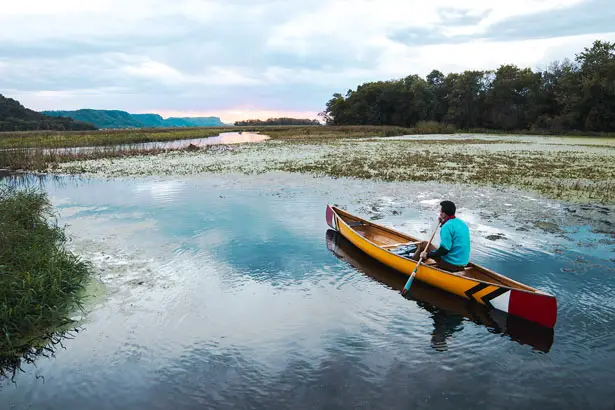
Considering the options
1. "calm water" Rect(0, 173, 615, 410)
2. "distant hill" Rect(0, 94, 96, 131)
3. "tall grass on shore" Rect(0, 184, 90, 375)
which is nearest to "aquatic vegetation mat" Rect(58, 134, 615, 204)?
"calm water" Rect(0, 173, 615, 410)

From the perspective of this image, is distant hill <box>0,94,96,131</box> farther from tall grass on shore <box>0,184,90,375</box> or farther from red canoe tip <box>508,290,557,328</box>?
red canoe tip <box>508,290,557,328</box>

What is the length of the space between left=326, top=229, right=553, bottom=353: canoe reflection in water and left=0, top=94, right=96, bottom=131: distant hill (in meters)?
79.2

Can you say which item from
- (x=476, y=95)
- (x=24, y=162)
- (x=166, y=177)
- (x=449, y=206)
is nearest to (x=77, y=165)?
(x=24, y=162)

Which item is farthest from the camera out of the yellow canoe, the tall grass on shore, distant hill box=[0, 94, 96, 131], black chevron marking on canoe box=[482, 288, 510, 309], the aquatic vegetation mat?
distant hill box=[0, 94, 96, 131]

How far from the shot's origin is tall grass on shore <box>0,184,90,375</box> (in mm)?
5934

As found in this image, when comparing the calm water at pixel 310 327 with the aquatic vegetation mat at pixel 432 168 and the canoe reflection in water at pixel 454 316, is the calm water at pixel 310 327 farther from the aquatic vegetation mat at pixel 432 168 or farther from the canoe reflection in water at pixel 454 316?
the aquatic vegetation mat at pixel 432 168

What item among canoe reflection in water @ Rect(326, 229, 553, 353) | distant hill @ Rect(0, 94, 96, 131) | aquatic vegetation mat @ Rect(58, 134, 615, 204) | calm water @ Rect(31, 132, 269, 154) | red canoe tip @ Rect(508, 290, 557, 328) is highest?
distant hill @ Rect(0, 94, 96, 131)

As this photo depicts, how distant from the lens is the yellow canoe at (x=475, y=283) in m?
6.31

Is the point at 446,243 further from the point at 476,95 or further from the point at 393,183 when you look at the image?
the point at 476,95

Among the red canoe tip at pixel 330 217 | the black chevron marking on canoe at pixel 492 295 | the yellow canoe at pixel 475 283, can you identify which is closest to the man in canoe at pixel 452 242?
Answer: the yellow canoe at pixel 475 283

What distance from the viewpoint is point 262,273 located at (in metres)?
8.55

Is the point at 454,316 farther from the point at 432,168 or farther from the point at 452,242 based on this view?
the point at 432,168

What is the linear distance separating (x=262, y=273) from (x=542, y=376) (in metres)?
5.14

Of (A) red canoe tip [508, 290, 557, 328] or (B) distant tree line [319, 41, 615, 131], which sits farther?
(B) distant tree line [319, 41, 615, 131]
